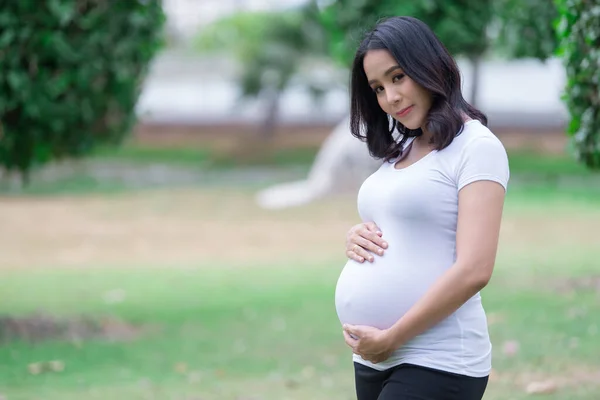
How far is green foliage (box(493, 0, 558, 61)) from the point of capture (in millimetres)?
11508

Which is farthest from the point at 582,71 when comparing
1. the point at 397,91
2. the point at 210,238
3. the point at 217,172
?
the point at 217,172

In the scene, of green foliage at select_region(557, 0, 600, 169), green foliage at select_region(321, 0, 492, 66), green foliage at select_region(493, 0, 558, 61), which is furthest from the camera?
green foliage at select_region(321, 0, 492, 66)

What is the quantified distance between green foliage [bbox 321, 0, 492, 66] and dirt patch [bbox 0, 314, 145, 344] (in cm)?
845

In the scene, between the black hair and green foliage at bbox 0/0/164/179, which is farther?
green foliage at bbox 0/0/164/179

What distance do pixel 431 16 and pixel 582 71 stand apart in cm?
1156

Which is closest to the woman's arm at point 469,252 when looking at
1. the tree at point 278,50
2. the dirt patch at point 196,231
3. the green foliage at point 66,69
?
the green foliage at point 66,69

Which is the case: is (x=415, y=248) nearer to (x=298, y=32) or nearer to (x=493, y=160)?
(x=493, y=160)

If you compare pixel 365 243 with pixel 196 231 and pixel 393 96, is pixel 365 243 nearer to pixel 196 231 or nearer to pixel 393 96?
pixel 393 96

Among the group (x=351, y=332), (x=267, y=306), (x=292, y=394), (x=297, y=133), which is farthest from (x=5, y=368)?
(x=297, y=133)

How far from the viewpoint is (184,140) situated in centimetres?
3334

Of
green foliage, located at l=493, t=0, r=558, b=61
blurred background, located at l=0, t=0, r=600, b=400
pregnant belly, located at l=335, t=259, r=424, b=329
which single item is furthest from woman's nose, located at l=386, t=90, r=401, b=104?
green foliage, located at l=493, t=0, r=558, b=61

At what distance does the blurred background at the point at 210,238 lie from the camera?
7203mm

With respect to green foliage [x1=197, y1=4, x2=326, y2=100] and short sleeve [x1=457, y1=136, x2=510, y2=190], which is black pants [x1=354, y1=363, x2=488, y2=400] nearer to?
short sleeve [x1=457, y1=136, x2=510, y2=190]

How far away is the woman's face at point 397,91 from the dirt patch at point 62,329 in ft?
21.0
